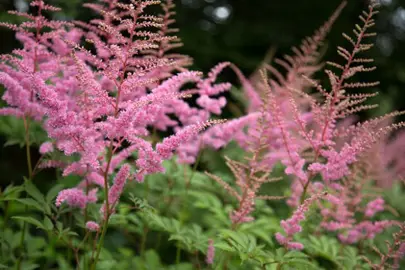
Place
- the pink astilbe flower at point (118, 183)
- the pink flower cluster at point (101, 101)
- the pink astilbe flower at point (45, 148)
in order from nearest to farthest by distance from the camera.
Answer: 1. the pink flower cluster at point (101, 101)
2. the pink astilbe flower at point (118, 183)
3. the pink astilbe flower at point (45, 148)

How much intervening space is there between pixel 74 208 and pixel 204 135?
1.29 meters

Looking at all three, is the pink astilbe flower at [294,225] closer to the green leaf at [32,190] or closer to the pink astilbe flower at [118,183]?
the pink astilbe flower at [118,183]

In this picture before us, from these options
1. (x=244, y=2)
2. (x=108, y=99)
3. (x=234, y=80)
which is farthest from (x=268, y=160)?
(x=244, y=2)

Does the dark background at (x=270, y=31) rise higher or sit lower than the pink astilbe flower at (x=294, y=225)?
higher

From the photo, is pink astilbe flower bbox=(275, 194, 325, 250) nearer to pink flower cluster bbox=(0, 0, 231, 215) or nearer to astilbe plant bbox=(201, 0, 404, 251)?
astilbe plant bbox=(201, 0, 404, 251)

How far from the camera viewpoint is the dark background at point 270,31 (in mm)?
9125

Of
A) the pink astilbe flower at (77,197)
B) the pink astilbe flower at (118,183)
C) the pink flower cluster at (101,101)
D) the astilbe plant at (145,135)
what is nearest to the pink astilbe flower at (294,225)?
the astilbe plant at (145,135)

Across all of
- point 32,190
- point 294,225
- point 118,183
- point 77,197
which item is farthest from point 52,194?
point 294,225

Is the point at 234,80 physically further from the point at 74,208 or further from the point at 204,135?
the point at 74,208

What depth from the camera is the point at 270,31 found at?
9766mm

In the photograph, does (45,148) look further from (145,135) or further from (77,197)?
(145,135)

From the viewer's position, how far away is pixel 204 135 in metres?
3.63

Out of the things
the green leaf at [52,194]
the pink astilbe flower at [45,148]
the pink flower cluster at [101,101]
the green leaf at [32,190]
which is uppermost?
the pink flower cluster at [101,101]

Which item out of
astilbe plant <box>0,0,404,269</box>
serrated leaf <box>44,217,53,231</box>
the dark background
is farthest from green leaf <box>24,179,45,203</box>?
the dark background
